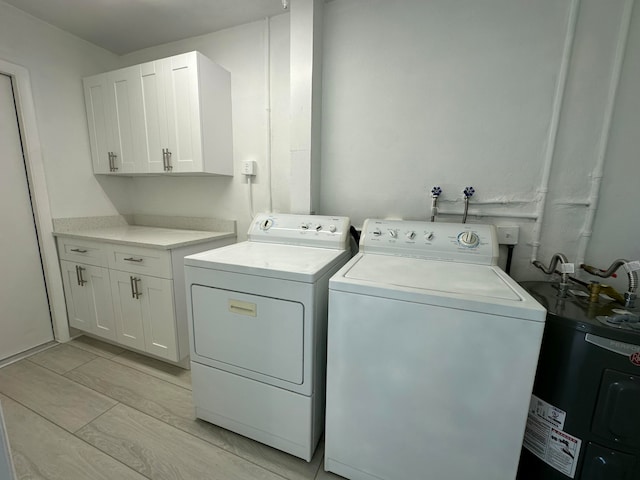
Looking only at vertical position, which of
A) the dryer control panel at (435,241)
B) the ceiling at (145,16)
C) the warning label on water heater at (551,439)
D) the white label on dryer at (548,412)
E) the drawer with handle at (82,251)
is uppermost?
the ceiling at (145,16)

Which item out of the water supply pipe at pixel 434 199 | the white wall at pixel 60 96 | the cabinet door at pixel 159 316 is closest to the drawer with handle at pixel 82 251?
the white wall at pixel 60 96

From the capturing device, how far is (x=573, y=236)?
144 cm

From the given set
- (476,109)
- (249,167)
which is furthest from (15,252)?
(476,109)

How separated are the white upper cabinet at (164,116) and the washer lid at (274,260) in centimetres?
88

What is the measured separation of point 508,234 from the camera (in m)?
1.51

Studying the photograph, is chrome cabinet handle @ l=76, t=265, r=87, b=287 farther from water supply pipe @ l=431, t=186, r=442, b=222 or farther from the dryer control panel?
water supply pipe @ l=431, t=186, r=442, b=222

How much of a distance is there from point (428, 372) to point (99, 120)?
2880 millimetres

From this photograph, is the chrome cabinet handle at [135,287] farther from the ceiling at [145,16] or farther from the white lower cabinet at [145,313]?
the ceiling at [145,16]

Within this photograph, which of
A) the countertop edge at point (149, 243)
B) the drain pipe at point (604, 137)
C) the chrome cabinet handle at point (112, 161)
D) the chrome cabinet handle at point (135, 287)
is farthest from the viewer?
the chrome cabinet handle at point (112, 161)

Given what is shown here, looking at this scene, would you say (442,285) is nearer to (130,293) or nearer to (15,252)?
(130,293)

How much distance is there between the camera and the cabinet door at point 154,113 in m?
1.88

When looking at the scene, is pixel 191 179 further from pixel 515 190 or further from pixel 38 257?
pixel 515 190

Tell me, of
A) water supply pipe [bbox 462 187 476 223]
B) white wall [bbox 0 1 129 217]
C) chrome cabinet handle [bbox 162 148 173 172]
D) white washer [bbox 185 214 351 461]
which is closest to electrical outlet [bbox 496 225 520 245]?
water supply pipe [bbox 462 187 476 223]

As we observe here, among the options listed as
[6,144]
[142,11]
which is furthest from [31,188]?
[142,11]
